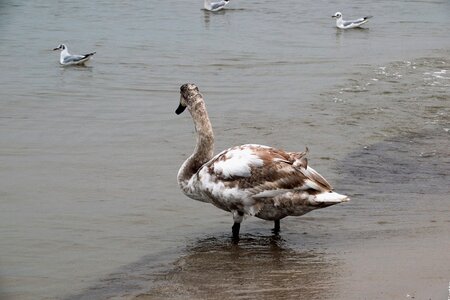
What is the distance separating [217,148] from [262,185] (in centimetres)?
365

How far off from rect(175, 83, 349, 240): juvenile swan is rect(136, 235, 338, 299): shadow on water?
30 centimetres

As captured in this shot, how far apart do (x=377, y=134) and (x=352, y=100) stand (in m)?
2.37

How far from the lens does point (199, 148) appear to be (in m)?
8.76

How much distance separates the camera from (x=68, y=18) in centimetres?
2388

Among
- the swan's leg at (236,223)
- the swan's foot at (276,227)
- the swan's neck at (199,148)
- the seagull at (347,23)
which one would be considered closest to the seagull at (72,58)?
the seagull at (347,23)

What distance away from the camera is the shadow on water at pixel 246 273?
661 cm

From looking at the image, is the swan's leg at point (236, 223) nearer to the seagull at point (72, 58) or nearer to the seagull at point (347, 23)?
the seagull at point (72, 58)

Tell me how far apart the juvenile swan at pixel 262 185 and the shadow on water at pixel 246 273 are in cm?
30

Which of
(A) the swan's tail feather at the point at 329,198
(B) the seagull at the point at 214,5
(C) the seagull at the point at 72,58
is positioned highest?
(A) the swan's tail feather at the point at 329,198

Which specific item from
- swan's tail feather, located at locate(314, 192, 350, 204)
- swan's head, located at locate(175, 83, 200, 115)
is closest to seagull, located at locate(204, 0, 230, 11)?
swan's head, located at locate(175, 83, 200, 115)

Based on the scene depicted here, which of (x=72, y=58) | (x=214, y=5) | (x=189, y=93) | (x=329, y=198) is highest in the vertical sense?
(x=189, y=93)

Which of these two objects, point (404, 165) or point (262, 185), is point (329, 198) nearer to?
point (262, 185)

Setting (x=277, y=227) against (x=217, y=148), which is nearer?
(x=277, y=227)

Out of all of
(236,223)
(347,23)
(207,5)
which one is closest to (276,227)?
(236,223)
